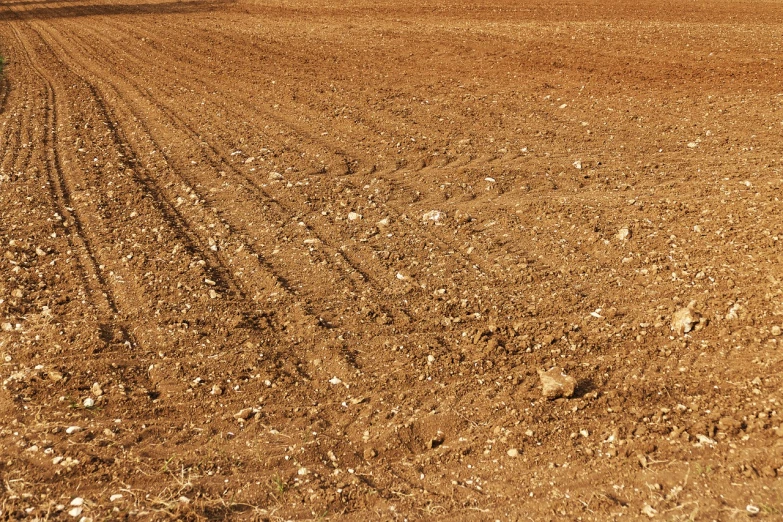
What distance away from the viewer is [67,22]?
23188 millimetres

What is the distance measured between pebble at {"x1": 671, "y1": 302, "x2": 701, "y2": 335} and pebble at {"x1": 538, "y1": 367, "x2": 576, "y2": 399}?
109cm

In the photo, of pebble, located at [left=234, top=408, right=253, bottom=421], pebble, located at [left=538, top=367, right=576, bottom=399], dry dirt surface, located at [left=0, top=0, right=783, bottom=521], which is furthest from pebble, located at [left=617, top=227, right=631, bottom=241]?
pebble, located at [left=234, top=408, right=253, bottom=421]

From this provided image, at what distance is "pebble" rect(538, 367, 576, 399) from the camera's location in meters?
4.56

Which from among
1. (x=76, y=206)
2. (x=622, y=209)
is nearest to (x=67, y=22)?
(x=76, y=206)

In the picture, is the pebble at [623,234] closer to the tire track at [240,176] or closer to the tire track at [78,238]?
the tire track at [240,176]

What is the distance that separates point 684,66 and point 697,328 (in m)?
8.75

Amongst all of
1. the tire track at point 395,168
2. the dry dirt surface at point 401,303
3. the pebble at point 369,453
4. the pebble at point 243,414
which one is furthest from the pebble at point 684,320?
the pebble at point 243,414

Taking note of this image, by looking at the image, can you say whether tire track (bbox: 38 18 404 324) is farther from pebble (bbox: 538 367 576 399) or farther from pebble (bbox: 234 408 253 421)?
pebble (bbox: 538 367 576 399)

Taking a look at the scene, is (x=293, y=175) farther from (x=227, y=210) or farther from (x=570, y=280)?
(x=570, y=280)

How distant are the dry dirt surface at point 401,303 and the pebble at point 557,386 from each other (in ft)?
0.07

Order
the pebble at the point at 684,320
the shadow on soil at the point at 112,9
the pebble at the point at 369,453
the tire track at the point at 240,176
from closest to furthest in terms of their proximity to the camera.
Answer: the pebble at the point at 369,453, the pebble at the point at 684,320, the tire track at the point at 240,176, the shadow on soil at the point at 112,9

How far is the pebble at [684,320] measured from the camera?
5.12 meters

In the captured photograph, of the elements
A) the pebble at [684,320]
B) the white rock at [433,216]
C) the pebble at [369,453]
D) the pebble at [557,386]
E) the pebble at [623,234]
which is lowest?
the pebble at [369,453]

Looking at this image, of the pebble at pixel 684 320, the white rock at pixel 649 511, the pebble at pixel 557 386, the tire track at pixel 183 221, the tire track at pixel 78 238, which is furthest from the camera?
the tire track at pixel 183 221
